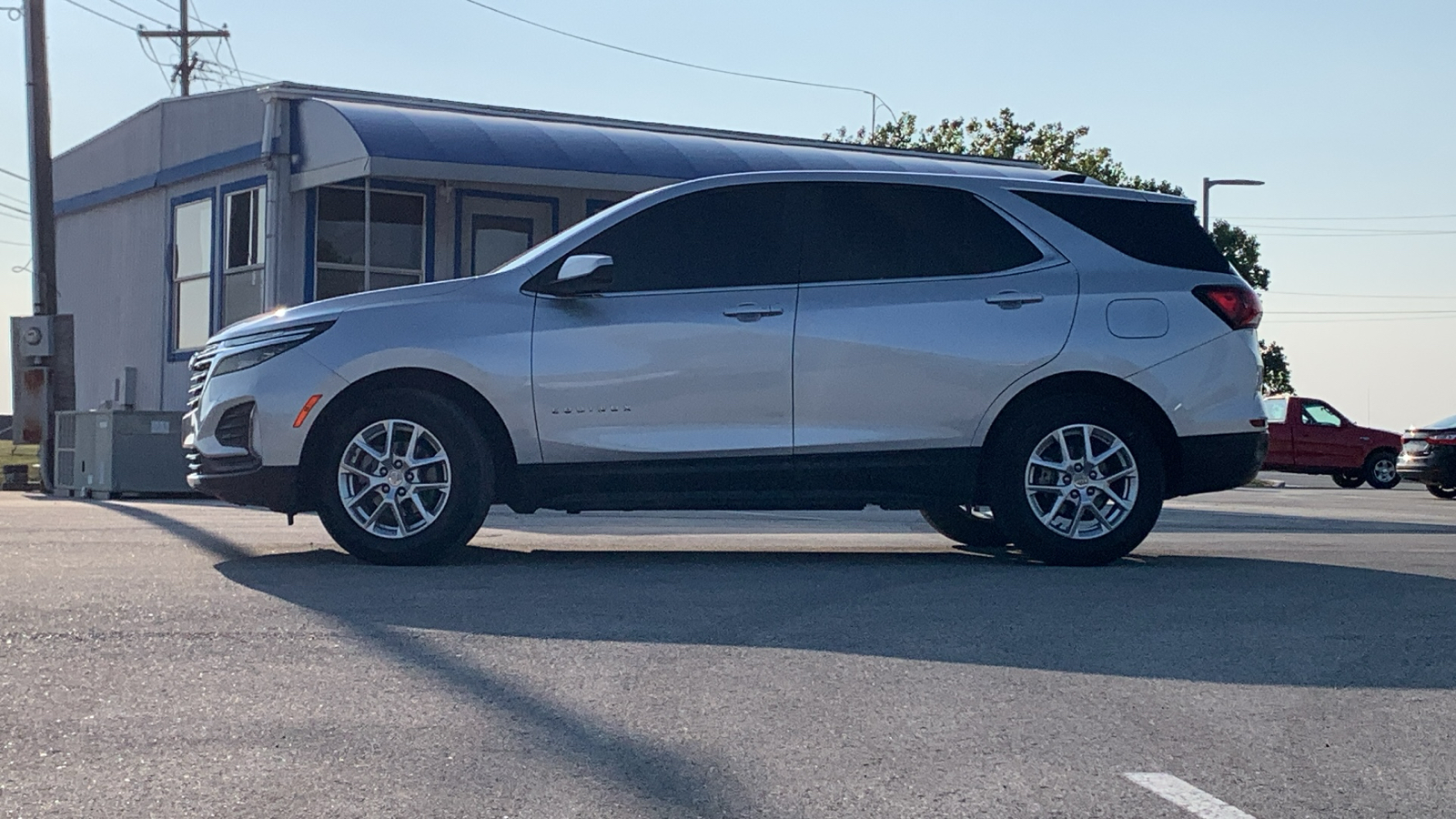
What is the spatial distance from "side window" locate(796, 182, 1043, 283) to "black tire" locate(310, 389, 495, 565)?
6.12 ft

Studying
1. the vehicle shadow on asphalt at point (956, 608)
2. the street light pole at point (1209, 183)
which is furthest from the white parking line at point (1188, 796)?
the street light pole at point (1209, 183)

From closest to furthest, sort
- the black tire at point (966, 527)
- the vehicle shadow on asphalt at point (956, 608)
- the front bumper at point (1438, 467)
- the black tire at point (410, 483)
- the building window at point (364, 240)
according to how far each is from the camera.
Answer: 1. the vehicle shadow on asphalt at point (956, 608)
2. the black tire at point (410, 483)
3. the black tire at point (966, 527)
4. the building window at point (364, 240)
5. the front bumper at point (1438, 467)

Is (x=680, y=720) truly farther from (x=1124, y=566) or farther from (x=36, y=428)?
(x=36, y=428)

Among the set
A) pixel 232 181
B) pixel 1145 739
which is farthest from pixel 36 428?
pixel 1145 739

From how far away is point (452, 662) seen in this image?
5289 millimetres

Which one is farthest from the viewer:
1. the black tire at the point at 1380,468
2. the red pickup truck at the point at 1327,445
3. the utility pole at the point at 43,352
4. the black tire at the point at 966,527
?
the black tire at the point at 1380,468

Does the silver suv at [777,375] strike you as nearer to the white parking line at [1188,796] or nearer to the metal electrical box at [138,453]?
the white parking line at [1188,796]

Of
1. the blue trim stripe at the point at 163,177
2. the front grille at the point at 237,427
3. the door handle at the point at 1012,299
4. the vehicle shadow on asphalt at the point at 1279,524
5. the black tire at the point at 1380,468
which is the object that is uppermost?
the blue trim stripe at the point at 163,177

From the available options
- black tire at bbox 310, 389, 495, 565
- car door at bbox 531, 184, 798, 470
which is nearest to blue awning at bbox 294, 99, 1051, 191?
car door at bbox 531, 184, 798, 470

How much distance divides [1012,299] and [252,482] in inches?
143

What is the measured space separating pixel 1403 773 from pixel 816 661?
6.06 ft

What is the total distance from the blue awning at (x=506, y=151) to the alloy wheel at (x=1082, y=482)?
8149 mm

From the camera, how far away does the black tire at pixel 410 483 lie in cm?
776

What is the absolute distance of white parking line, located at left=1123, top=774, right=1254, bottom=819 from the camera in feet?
12.2
